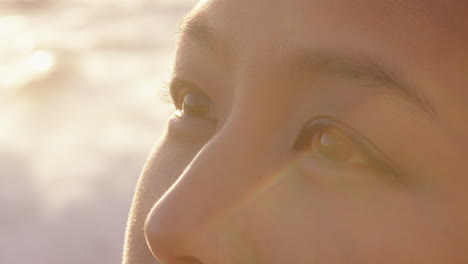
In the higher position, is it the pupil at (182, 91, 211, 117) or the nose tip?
the pupil at (182, 91, 211, 117)

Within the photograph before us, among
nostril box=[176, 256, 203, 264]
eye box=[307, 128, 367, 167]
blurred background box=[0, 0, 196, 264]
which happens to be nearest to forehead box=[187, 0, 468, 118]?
eye box=[307, 128, 367, 167]

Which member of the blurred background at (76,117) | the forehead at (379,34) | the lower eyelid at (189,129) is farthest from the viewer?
the blurred background at (76,117)

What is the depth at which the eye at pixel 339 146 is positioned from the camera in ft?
2.88

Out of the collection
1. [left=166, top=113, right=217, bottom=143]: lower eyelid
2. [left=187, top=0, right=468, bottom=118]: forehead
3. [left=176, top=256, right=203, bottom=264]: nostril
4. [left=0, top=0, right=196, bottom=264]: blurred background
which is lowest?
[left=0, top=0, right=196, bottom=264]: blurred background

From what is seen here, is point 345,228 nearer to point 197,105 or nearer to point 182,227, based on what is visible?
point 182,227

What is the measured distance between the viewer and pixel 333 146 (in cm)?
91

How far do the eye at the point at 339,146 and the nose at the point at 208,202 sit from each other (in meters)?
0.06

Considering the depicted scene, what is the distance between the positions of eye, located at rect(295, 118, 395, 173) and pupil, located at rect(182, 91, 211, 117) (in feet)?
0.68

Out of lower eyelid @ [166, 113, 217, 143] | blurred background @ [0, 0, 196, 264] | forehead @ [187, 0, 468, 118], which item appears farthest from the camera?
blurred background @ [0, 0, 196, 264]

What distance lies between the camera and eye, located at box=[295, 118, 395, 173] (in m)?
0.88

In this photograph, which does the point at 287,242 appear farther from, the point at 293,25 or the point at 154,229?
the point at 293,25

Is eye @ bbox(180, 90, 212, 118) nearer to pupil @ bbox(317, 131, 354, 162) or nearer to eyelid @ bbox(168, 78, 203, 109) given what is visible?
eyelid @ bbox(168, 78, 203, 109)

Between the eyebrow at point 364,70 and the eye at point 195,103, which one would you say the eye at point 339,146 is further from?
the eye at point 195,103

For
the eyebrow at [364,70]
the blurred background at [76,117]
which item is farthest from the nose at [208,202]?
the blurred background at [76,117]
